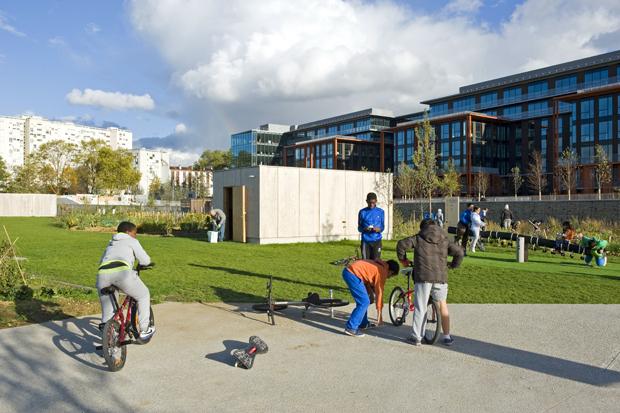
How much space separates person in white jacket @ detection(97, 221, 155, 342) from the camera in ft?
19.3

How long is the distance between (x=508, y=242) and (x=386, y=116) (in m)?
86.4

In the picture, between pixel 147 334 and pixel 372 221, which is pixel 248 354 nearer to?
pixel 147 334

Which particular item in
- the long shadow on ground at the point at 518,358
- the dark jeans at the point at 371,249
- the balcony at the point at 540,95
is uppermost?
the balcony at the point at 540,95

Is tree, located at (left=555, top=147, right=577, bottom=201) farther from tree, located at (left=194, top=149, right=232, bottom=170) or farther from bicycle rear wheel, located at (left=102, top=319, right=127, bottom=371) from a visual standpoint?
tree, located at (left=194, top=149, right=232, bottom=170)

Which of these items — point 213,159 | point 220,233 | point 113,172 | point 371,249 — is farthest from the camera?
point 213,159

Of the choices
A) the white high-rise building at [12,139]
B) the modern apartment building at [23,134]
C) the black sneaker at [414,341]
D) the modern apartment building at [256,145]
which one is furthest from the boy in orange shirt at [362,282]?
the white high-rise building at [12,139]

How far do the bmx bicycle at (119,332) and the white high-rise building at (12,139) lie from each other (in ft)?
551

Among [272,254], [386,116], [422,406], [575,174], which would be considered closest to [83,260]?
[272,254]

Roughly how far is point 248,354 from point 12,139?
174503 millimetres

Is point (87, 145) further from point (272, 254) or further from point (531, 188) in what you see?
point (272, 254)

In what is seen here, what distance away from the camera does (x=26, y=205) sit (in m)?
55.4

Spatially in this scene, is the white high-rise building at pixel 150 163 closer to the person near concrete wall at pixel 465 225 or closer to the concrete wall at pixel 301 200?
the concrete wall at pixel 301 200

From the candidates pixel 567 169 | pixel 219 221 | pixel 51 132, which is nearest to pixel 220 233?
pixel 219 221

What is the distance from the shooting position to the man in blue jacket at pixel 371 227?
9641 millimetres
